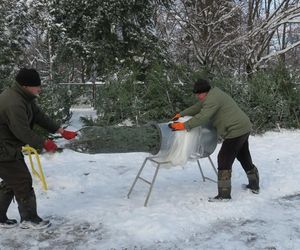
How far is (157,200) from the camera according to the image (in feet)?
18.7

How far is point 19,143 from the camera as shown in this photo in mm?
4574

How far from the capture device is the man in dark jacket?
436cm

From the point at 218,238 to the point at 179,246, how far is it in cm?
45

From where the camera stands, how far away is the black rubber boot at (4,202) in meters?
4.71

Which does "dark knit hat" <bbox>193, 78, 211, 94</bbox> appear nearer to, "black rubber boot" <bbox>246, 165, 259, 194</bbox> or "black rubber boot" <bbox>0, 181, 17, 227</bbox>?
"black rubber boot" <bbox>246, 165, 259, 194</bbox>

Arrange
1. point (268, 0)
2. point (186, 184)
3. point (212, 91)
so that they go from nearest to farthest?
point (212, 91) → point (186, 184) → point (268, 0)

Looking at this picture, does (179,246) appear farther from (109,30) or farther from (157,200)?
(109,30)

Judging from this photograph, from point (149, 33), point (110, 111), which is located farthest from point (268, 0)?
point (110, 111)

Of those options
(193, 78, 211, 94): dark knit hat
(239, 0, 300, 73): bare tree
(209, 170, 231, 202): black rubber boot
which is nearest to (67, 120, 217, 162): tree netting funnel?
(209, 170, 231, 202): black rubber boot

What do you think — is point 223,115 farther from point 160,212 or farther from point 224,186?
point 160,212

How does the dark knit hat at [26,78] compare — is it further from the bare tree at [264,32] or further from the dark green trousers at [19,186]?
the bare tree at [264,32]

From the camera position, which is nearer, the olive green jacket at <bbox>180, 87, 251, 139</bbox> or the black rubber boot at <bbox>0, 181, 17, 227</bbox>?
the black rubber boot at <bbox>0, 181, 17, 227</bbox>

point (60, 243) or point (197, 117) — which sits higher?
point (197, 117)

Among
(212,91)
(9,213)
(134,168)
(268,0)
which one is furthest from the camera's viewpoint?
(268,0)
